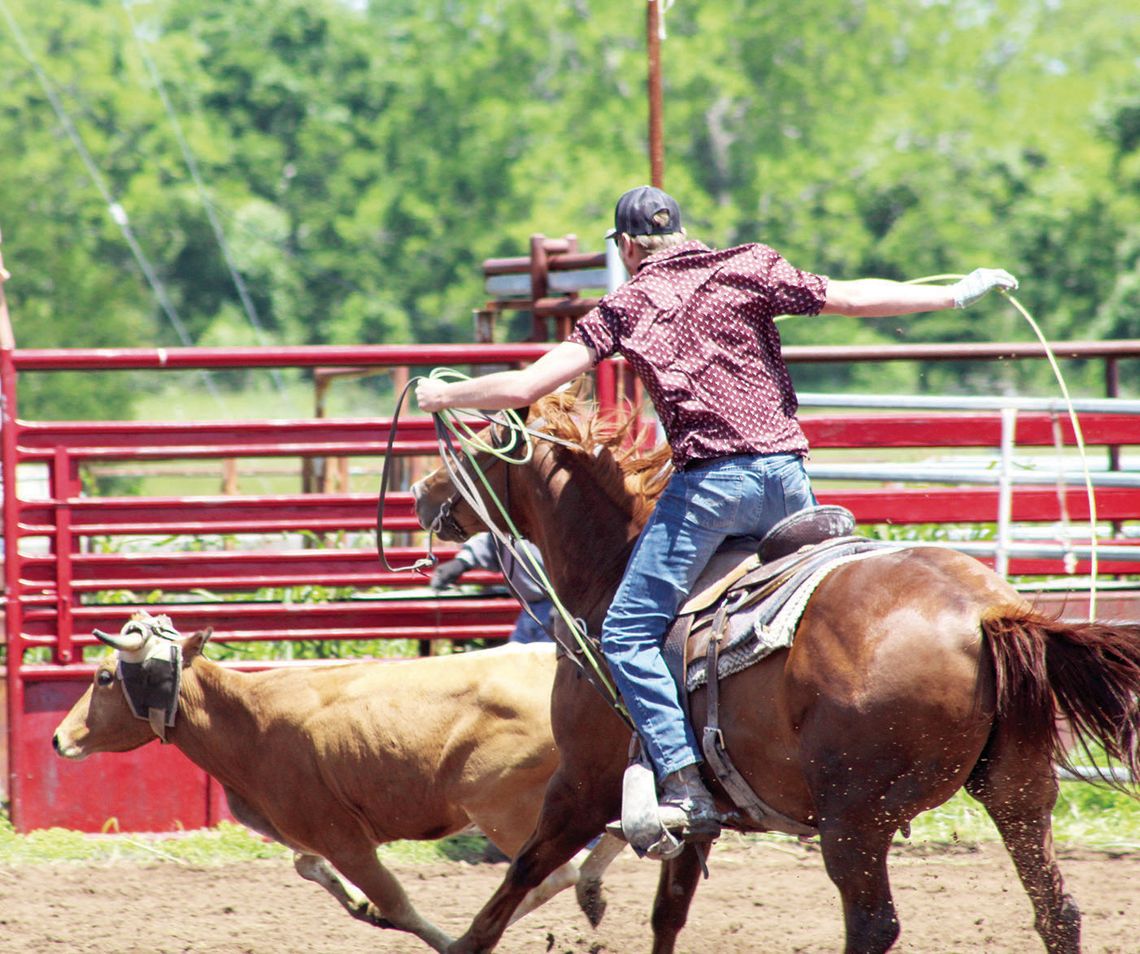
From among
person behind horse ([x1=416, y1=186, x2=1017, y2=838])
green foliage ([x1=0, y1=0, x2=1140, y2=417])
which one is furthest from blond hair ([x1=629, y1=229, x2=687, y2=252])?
green foliage ([x1=0, y1=0, x2=1140, y2=417])

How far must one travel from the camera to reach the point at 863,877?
13.3 feet

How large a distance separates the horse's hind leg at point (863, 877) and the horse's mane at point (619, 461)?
1288 millimetres

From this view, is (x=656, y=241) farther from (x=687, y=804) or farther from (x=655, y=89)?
(x=655, y=89)

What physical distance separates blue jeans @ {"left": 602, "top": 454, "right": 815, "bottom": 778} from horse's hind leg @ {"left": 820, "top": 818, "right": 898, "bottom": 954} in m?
0.51

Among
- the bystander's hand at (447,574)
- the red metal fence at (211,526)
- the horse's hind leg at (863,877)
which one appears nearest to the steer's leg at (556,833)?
the horse's hind leg at (863,877)

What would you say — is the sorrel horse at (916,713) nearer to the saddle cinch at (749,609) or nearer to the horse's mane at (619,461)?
the saddle cinch at (749,609)

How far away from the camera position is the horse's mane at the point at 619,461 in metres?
4.91

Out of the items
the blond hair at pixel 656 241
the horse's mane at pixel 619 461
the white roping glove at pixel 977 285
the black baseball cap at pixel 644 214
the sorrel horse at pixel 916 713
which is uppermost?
the black baseball cap at pixel 644 214

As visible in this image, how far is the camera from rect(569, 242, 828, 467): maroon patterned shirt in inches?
171

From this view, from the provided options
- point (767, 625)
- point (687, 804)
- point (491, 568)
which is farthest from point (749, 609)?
point (491, 568)

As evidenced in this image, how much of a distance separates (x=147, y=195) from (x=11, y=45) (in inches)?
279

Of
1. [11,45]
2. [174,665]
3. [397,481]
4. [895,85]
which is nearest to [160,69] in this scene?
[11,45]

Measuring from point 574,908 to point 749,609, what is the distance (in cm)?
246

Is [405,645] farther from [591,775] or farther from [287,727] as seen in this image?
[591,775]
